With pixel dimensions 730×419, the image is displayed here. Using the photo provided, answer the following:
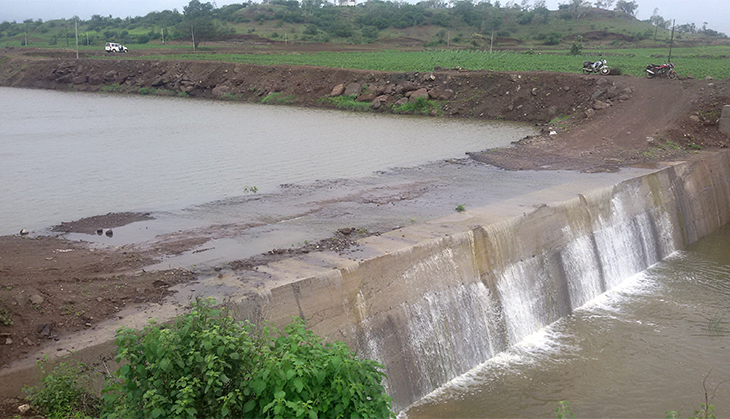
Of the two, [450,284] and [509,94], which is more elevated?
[509,94]

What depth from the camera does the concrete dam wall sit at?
335 inches

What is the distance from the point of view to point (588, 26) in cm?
7994

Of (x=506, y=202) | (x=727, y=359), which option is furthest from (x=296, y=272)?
(x=727, y=359)

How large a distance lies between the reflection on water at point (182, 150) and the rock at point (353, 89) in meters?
2.61

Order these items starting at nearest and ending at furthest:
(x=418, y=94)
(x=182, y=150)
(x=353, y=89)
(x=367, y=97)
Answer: (x=182, y=150), (x=418, y=94), (x=367, y=97), (x=353, y=89)

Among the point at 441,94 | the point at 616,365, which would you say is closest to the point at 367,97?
the point at 441,94

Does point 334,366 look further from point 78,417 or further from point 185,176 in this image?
point 185,176

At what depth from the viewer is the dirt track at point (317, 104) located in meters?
7.78

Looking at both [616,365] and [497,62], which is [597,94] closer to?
[497,62]

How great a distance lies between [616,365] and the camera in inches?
385

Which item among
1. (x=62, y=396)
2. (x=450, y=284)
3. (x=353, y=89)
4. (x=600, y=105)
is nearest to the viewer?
(x=62, y=396)

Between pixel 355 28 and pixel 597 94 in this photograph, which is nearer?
pixel 597 94

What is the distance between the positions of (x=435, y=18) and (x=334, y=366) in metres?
83.3

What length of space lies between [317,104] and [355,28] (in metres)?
46.3
